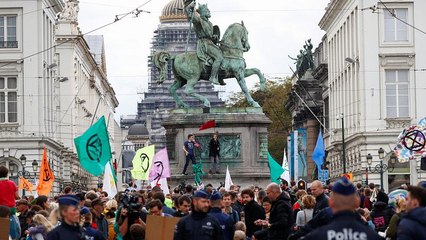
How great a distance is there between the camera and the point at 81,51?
136625mm

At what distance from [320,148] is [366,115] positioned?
26659mm

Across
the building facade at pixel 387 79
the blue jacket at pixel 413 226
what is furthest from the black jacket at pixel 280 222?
the building facade at pixel 387 79

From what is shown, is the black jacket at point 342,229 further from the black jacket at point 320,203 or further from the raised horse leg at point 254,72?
the raised horse leg at point 254,72

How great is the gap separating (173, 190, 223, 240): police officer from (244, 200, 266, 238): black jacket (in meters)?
7.79

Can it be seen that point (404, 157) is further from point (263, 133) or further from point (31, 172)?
point (31, 172)

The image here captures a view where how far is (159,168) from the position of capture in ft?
158

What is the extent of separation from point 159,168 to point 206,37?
11.7 metres

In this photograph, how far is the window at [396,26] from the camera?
290 ft

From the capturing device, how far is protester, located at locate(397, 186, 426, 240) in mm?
16062

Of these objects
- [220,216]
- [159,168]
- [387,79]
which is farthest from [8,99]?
[220,216]

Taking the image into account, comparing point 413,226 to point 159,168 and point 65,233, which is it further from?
point 159,168

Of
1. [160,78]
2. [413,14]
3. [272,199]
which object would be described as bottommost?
[272,199]

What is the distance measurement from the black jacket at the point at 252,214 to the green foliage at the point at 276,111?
11851 centimetres

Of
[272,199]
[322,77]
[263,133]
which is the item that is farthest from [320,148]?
[322,77]
